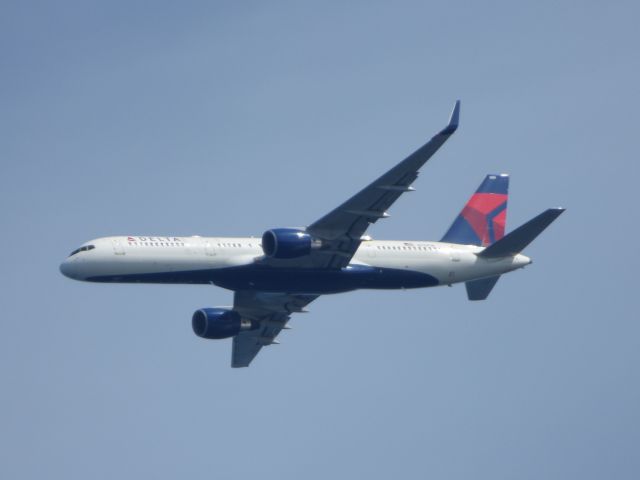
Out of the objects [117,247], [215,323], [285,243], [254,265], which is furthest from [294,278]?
[117,247]

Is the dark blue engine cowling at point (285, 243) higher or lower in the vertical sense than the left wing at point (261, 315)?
higher

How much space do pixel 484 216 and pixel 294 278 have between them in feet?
56.0

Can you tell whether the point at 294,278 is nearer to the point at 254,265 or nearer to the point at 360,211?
the point at 254,265

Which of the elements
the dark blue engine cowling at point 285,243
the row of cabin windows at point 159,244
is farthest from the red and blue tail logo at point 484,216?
the row of cabin windows at point 159,244

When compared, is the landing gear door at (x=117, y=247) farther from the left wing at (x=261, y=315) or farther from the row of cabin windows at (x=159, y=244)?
the left wing at (x=261, y=315)

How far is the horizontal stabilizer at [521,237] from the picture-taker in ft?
241

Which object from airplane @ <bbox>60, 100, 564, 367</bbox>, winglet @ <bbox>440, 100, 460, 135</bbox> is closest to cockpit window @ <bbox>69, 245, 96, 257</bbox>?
airplane @ <bbox>60, 100, 564, 367</bbox>

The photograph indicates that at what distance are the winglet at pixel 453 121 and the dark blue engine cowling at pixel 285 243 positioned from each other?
469 inches

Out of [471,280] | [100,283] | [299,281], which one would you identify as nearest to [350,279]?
[299,281]

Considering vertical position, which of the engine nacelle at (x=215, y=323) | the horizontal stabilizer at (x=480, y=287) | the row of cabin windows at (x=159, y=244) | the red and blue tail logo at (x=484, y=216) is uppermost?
the red and blue tail logo at (x=484, y=216)

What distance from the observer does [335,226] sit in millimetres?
72500

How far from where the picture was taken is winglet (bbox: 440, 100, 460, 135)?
Result: 6388cm

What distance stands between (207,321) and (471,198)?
65.3 ft

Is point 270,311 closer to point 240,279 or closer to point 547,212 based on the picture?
point 240,279
